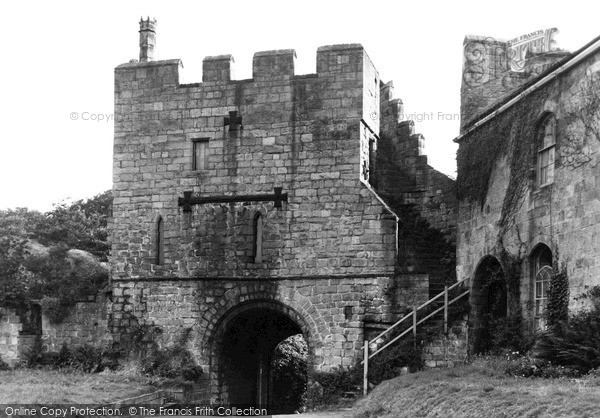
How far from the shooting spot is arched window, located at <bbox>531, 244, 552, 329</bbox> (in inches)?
826

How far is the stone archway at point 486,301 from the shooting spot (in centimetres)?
2336

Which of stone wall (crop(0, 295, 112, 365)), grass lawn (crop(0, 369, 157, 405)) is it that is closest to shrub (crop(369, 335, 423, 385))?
grass lawn (crop(0, 369, 157, 405))

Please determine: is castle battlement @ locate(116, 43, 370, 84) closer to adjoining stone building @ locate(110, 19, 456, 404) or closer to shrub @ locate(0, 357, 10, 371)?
adjoining stone building @ locate(110, 19, 456, 404)

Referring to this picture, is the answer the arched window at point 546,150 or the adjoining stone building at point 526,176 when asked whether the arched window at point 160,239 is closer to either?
the adjoining stone building at point 526,176

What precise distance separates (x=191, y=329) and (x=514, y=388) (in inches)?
417

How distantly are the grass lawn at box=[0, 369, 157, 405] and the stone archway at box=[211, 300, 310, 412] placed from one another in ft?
7.51

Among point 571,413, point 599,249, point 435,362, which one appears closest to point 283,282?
point 435,362

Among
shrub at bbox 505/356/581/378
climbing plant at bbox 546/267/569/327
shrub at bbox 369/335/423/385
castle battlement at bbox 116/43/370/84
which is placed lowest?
shrub at bbox 369/335/423/385

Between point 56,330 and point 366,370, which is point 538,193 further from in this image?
point 56,330

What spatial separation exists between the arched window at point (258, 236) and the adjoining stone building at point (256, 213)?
0.11 feet

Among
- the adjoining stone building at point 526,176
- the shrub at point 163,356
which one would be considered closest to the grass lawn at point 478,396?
the adjoining stone building at point 526,176

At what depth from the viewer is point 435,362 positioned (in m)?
22.9

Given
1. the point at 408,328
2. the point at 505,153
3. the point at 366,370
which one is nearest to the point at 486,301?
the point at 408,328

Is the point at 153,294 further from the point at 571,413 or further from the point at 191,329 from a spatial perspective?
the point at 571,413
